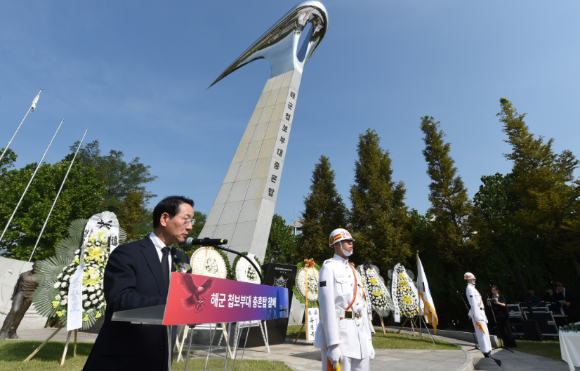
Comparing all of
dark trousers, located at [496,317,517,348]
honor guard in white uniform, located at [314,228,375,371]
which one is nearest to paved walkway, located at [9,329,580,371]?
dark trousers, located at [496,317,517,348]

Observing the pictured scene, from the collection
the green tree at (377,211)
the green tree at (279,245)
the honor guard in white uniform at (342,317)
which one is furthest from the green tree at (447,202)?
the honor guard in white uniform at (342,317)

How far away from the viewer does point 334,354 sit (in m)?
3.04

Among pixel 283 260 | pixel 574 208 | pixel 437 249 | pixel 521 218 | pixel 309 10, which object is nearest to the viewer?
pixel 574 208

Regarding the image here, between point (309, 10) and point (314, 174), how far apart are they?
1108cm

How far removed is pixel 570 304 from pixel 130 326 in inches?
551

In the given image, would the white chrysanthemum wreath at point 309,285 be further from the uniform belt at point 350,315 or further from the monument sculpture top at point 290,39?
the monument sculpture top at point 290,39

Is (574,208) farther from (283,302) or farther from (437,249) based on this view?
(283,302)

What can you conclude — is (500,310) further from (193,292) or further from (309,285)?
(193,292)

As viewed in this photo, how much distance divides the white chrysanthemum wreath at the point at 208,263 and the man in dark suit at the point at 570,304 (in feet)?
37.6

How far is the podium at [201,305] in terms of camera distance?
1.41 metres

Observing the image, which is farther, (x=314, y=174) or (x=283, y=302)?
(x=314, y=174)

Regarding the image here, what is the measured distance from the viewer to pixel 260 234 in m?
12.4

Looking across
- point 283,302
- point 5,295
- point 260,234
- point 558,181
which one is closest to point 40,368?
point 283,302

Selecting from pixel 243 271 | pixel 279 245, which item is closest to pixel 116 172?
pixel 279 245
